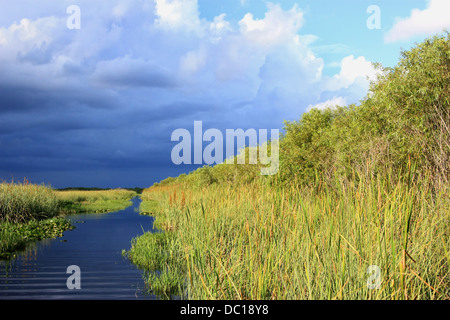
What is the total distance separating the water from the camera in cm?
905

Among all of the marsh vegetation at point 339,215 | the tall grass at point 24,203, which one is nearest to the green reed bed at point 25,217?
the tall grass at point 24,203

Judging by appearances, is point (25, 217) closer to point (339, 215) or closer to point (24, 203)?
point (24, 203)

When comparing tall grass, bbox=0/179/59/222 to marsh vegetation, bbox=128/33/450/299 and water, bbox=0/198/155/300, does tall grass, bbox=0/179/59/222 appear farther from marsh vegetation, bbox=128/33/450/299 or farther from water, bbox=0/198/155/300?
marsh vegetation, bbox=128/33/450/299

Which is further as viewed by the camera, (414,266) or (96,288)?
(96,288)

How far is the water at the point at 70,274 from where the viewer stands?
356 inches

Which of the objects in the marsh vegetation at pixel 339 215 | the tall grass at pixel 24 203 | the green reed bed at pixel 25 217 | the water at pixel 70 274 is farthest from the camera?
the tall grass at pixel 24 203

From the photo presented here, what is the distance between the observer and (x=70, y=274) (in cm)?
1111

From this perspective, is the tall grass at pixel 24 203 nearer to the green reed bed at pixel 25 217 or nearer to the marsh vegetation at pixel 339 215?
the green reed bed at pixel 25 217

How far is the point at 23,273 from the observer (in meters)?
11.0

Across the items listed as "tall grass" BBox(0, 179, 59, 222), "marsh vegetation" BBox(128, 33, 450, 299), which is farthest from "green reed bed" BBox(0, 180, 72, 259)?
"marsh vegetation" BBox(128, 33, 450, 299)

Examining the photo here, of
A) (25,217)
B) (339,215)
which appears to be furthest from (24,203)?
(339,215)
